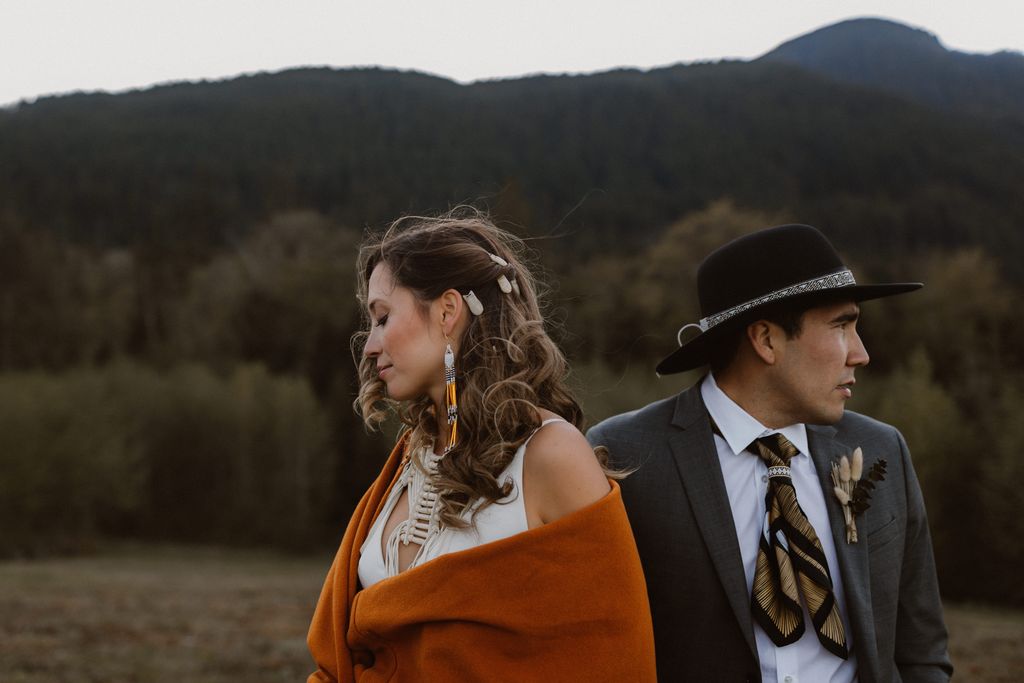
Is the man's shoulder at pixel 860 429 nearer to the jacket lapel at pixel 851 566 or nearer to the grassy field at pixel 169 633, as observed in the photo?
the jacket lapel at pixel 851 566

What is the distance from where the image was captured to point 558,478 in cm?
195

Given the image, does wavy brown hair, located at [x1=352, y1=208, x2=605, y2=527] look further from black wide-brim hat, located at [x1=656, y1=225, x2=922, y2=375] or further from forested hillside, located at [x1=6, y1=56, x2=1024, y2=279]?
forested hillside, located at [x1=6, y1=56, x2=1024, y2=279]

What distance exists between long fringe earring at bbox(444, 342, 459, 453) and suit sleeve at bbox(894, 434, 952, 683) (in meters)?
1.23

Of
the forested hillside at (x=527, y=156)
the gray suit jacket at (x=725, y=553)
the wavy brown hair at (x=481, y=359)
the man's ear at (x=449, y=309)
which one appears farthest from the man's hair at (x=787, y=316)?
the forested hillside at (x=527, y=156)

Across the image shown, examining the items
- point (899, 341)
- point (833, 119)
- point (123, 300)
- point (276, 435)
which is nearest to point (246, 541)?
point (276, 435)

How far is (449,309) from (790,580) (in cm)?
101

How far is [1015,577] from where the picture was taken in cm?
2378

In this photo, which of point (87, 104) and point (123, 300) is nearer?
point (123, 300)

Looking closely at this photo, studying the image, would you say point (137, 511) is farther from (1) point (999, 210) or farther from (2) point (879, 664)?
(1) point (999, 210)

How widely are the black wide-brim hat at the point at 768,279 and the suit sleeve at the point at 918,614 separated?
0.57m

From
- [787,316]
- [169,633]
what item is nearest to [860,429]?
[787,316]

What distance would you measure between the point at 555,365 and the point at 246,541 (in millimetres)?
35004

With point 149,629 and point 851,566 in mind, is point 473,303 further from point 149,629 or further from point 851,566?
point 149,629

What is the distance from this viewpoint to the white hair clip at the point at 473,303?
7.04 ft
